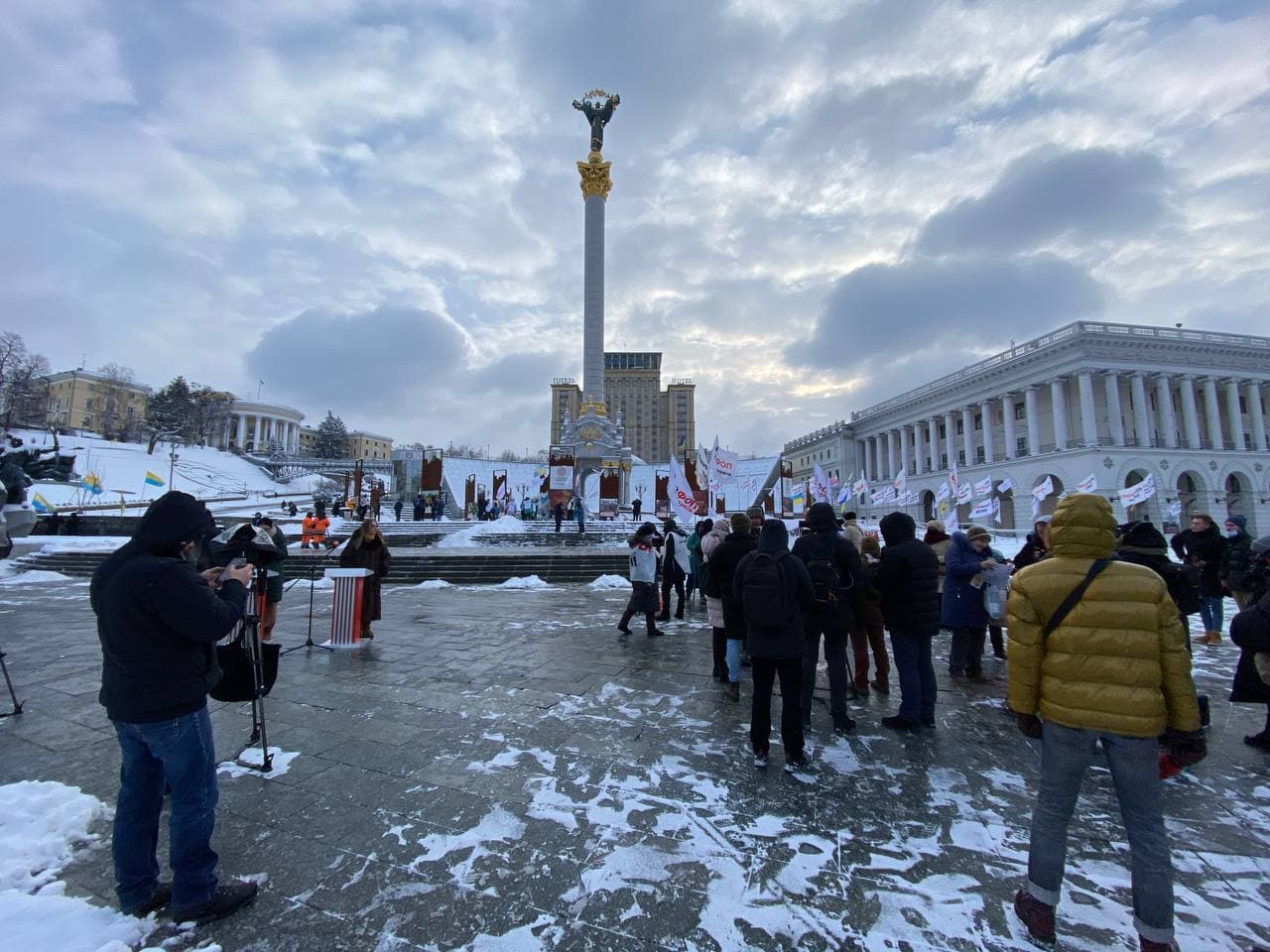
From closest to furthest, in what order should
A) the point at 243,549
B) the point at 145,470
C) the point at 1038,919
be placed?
the point at 1038,919 → the point at 243,549 → the point at 145,470

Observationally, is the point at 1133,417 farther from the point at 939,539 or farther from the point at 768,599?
the point at 768,599

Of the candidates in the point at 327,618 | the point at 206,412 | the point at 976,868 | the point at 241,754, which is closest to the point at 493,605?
the point at 327,618

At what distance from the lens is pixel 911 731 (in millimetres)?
4824

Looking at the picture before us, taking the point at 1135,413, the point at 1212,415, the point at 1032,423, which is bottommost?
the point at 1032,423

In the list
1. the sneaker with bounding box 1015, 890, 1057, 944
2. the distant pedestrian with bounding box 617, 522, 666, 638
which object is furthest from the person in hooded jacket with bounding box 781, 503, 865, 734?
the distant pedestrian with bounding box 617, 522, 666, 638

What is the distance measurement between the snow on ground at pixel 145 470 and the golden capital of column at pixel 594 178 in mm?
38300

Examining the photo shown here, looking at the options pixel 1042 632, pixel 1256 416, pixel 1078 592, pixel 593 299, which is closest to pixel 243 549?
pixel 1042 632

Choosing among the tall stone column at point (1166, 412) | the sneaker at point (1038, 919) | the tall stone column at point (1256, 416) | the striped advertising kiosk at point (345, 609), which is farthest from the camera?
the tall stone column at point (1256, 416)

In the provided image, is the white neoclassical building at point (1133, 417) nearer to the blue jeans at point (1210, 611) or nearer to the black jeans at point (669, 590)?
the blue jeans at point (1210, 611)

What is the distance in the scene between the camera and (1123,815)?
90.5 inches

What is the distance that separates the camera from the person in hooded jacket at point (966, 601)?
627cm

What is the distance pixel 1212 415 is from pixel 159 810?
6623 cm

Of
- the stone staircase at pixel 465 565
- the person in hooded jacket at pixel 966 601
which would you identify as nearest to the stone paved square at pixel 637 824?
the person in hooded jacket at pixel 966 601

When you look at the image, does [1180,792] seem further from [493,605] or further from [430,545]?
[430,545]
